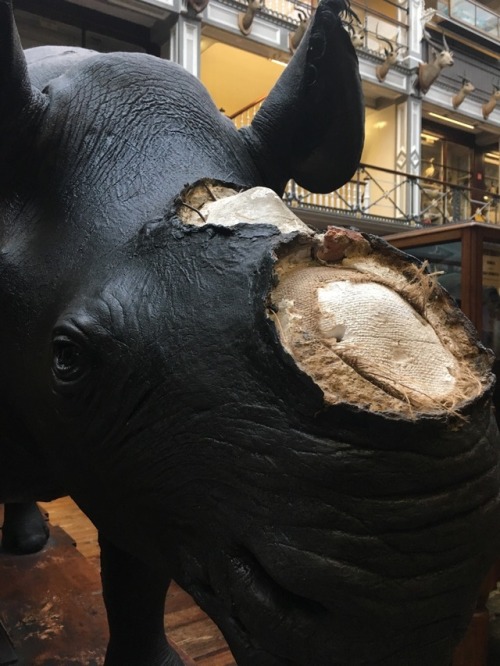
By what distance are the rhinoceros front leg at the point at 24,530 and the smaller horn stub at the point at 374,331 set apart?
7.25 feet

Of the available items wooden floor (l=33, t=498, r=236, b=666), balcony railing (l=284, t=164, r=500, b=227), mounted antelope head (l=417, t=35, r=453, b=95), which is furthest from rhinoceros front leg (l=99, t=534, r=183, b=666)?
mounted antelope head (l=417, t=35, r=453, b=95)

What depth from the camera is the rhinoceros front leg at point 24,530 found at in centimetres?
266

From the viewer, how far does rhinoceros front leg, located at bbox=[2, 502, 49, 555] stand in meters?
2.66

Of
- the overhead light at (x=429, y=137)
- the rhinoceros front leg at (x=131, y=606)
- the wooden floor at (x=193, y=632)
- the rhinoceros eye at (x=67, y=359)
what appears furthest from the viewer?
the overhead light at (x=429, y=137)

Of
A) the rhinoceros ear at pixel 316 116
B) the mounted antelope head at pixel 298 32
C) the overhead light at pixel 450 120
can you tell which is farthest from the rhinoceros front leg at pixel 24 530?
the overhead light at pixel 450 120

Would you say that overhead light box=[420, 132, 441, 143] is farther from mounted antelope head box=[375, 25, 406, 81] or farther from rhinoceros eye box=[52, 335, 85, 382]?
rhinoceros eye box=[52, 335, 85, 382]

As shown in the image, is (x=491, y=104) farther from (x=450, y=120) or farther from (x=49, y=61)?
(x=49, y=61)

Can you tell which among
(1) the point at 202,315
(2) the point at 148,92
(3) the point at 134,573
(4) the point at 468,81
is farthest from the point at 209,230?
(4) the point at 468,81

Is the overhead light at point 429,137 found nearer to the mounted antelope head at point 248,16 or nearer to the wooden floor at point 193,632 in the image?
the mounted antelope head at point 248,16

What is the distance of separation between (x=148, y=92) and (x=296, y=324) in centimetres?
70

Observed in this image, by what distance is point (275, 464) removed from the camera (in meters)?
0.72

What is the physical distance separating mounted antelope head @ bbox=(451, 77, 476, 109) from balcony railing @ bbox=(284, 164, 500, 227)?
1966 millimetres

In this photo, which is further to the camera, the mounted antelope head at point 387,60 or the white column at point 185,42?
the mounted antelope head at point 387,60

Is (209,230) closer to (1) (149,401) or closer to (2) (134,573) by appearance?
(1) (149,401)
